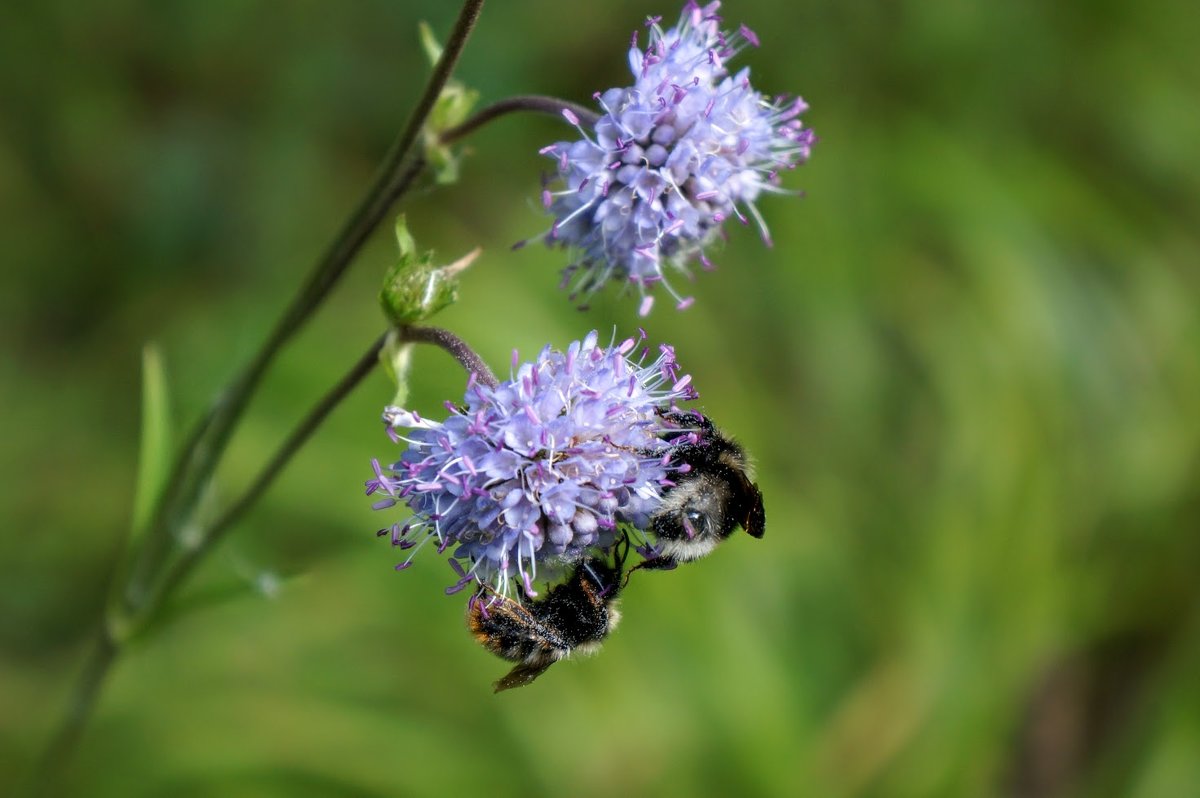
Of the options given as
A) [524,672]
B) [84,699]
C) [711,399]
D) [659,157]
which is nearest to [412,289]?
[659,157]

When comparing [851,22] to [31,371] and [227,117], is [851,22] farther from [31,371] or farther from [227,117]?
[31,371]

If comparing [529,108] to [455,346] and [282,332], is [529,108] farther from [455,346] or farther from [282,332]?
[282,332]

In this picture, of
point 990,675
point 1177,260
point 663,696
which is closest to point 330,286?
point 663,696

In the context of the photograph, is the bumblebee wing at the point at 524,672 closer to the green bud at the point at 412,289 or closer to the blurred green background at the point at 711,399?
the green bud at the point at 412,289

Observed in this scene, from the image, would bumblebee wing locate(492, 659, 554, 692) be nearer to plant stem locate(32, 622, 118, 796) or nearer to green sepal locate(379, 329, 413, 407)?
green sepal locate(379, 329, 413, 407)

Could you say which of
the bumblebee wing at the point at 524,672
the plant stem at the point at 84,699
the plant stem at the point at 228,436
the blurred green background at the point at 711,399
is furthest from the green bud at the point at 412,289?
the blurred green background at the point at 711,399

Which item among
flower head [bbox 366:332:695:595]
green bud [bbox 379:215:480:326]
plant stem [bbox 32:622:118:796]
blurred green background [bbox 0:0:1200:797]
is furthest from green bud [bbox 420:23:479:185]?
blurred green background [bbox 0:0:1200:797]

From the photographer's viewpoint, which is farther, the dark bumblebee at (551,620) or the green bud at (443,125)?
the green bud at (443,125)
